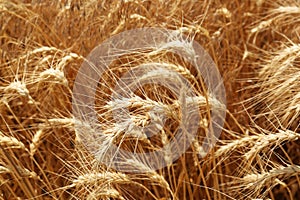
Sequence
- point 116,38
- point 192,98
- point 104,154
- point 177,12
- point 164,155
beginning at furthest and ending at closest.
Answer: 1. point 177,12
2. point 116,38
3. point 164,155
4. point 192,98
5. point 104,154

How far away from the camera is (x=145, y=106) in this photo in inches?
47.5

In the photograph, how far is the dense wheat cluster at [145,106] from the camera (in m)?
1.25

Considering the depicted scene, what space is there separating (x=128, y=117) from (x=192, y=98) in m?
0.16

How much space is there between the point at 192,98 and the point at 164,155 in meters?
0.20

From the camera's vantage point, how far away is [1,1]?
1804 mm

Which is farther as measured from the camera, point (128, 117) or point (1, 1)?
point (1, 1)

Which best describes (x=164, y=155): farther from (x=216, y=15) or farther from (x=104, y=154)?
(x=216, y=15)

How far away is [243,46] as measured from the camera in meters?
2.04

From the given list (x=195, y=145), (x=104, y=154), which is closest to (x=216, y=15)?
(x=195, y=145)

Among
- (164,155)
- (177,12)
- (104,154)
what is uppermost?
(177,12)

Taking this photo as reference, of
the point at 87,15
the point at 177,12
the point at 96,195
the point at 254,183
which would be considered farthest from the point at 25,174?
the point at 177,12

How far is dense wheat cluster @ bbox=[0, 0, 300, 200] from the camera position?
1.25 meters

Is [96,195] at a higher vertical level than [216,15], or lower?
lower

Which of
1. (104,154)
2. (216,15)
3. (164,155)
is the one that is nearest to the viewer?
(104,154)
